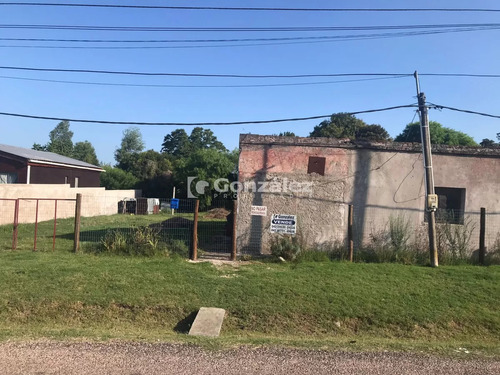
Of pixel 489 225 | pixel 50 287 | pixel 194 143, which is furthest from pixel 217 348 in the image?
pixel 194 143

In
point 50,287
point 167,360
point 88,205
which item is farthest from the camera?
point 88,205

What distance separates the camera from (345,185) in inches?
411

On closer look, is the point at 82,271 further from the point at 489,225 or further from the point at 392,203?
the point at 489,225

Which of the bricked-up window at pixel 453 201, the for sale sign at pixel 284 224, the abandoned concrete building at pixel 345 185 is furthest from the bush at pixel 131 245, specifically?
the bricked-up window at pixel 453 201

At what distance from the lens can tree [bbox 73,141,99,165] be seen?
72.0 m

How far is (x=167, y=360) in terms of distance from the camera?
15.0 ft

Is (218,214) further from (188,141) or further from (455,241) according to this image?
(188,141)

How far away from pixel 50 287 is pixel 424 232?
901cm

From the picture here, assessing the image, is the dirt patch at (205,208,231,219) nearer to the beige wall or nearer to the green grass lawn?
the beige wall

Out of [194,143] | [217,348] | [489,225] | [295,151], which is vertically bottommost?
[217,348]

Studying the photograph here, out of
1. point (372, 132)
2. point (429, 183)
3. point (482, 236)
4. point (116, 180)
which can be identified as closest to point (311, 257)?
point (429, 183)

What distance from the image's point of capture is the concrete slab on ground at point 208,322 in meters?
5.71

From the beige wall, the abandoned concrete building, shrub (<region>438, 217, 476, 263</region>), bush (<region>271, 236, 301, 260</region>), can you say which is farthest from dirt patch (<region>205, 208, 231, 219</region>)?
shrub (<region>438, 217, 476, 263</region>)

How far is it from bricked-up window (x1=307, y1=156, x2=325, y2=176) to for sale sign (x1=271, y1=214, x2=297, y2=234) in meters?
1.38
